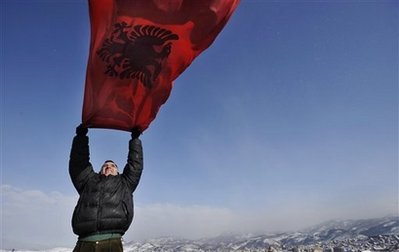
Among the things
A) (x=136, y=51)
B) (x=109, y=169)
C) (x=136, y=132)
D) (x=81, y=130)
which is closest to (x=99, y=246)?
(x=109, y=169)

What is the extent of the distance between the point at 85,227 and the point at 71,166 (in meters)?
1.15

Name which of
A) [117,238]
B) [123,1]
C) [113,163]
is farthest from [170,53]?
[117,238]

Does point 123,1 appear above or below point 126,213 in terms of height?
above

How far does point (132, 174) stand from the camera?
20.5ft

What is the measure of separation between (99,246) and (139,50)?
3.68 metres

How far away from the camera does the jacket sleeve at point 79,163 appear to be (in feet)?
19.9

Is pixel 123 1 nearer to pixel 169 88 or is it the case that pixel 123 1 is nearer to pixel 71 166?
pixel 169 88

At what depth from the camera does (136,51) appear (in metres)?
7.10

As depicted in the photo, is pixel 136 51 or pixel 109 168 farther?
pixel 136 51

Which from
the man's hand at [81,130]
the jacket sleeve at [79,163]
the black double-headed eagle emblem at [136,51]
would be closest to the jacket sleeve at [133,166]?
the jacket sleeve at [79,163]

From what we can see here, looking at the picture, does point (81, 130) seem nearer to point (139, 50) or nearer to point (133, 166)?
point (133, 166)

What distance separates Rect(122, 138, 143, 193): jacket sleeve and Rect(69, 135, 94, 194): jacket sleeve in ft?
2.00

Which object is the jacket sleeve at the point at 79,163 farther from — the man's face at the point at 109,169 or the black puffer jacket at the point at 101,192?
the man's face at the point at 109,169

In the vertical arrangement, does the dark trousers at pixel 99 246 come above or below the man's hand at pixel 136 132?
below
